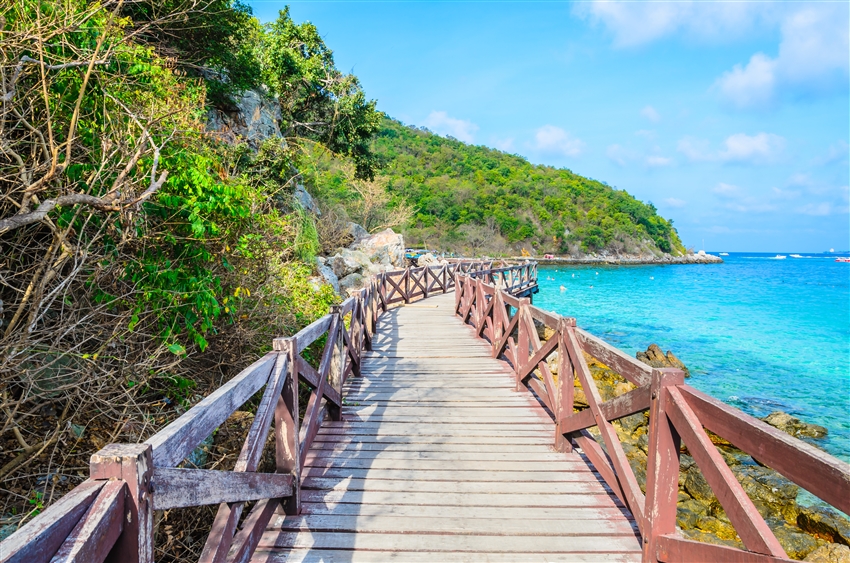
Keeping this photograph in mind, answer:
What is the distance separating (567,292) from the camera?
40875 mm

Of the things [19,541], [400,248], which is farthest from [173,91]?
[400,248]

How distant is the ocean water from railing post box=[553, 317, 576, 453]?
9.87m

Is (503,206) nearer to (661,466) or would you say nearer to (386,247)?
(386,247)

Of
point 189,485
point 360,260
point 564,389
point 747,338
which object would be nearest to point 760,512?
point 564,389

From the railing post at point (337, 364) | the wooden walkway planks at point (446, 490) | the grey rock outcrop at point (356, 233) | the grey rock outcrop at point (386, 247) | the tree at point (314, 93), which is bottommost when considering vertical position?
the wooden walkway planks at point (446, 490)

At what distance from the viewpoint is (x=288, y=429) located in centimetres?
296

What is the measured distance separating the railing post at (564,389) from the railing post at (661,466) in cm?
138

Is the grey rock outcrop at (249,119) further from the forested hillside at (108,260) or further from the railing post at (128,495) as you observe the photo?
the railing post at (128,495)

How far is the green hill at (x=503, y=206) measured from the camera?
7400 centimetres

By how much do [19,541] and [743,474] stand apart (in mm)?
10270

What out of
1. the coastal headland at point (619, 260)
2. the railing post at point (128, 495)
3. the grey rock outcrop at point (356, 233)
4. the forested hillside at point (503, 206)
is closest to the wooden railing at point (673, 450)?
the railing post at point (128, 495)

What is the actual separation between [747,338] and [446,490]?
2611 centimetres

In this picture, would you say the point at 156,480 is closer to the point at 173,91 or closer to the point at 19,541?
the point at 19,541

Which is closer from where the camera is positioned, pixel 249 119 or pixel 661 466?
pixel 661 466
